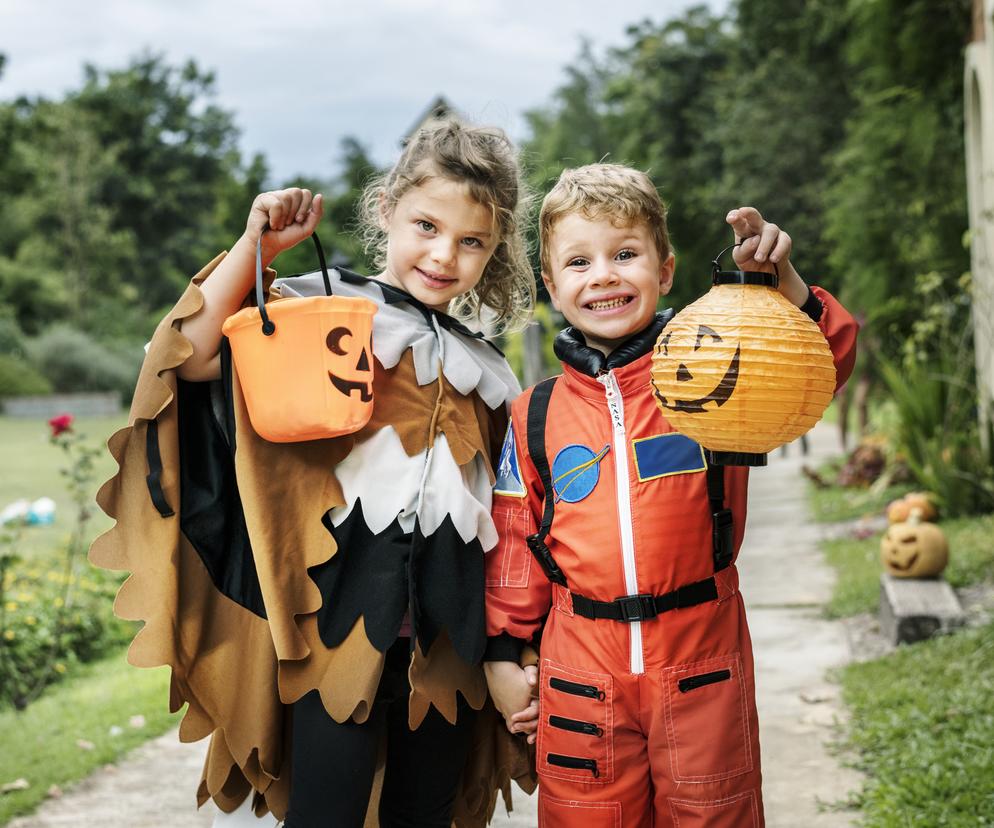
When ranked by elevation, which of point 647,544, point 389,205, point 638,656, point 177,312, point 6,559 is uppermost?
point 389,205

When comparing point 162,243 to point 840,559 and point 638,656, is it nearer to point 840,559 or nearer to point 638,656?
point 840,559

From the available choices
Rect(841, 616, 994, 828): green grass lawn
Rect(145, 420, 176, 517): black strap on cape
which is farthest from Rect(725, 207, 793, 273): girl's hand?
Rect(841, 616, 994, 828): green grass lawn

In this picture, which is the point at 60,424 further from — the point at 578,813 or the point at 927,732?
the point at 927,732

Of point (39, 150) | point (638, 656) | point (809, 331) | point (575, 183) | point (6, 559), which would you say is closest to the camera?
point (809, 331)

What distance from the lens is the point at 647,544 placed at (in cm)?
210

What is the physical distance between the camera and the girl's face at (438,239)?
7.55 ft

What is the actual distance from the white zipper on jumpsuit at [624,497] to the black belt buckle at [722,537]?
16 cm

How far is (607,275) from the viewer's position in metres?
2.17

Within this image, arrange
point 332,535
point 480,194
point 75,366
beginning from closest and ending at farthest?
1. point 332,535
2. point 480,194
3. point 75,366

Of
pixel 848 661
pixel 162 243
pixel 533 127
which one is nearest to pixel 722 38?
pixel 848 661

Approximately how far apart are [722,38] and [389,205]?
81.1ft

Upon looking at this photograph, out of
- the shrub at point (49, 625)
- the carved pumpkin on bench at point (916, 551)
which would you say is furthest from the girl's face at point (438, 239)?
the carved pumpkin on bench at point (916, 551)

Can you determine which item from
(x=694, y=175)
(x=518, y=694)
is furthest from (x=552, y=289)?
(x=694, y=175)

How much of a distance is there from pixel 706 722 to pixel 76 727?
353 cm
